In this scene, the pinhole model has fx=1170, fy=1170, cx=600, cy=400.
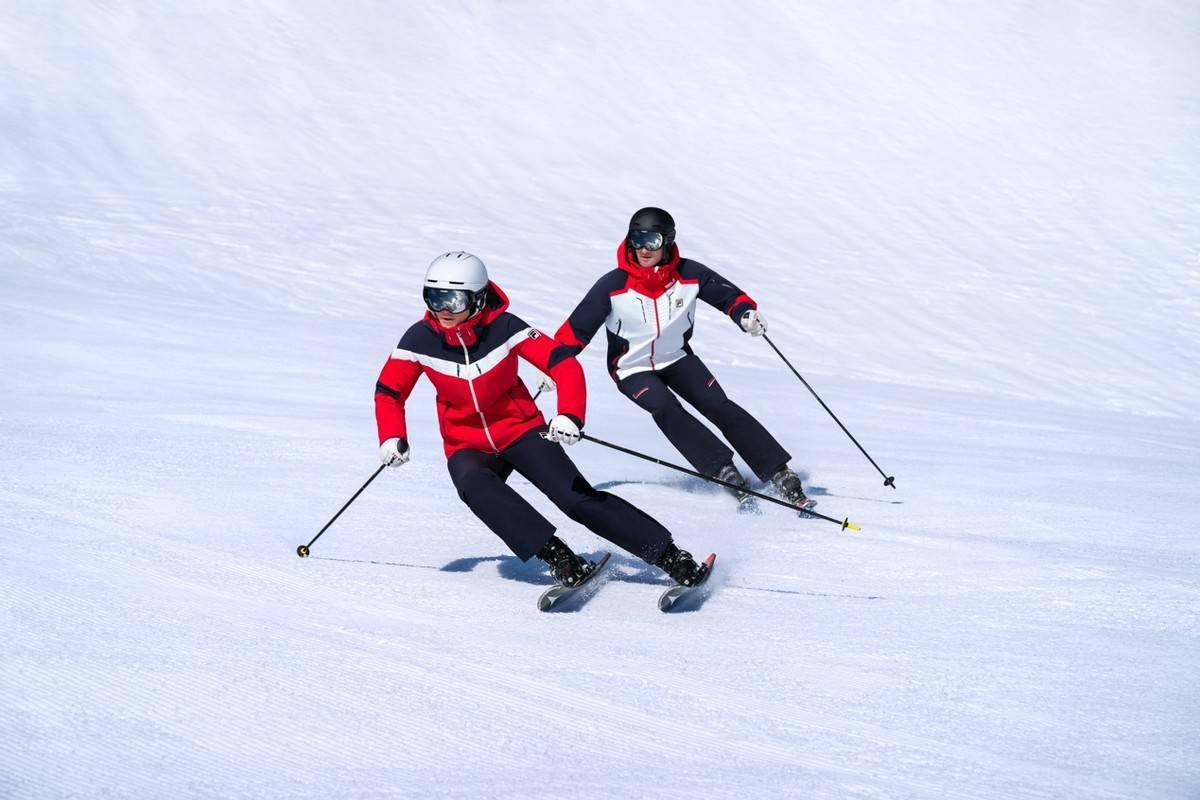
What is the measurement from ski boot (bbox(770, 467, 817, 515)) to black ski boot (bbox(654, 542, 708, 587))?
1.73m

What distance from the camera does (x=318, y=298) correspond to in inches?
530

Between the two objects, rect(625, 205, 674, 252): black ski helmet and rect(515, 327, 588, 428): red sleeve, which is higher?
rect(625, 205, 674, 252): black ski helmet

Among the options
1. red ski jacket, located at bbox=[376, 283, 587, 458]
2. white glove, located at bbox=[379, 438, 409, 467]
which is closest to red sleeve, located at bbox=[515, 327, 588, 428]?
red ski jacket, located at bbox=[376, 283, 587, 458]

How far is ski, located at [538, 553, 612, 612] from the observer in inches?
184

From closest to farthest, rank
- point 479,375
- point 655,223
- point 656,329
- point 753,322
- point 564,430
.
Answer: point 564,430 < point 479,375 < point 655,223 < point 656,329 < point 753,322

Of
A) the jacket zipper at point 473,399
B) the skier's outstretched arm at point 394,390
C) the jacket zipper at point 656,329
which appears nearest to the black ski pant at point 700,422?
the jacket zipper at point 656,329

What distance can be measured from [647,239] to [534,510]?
1998 mm

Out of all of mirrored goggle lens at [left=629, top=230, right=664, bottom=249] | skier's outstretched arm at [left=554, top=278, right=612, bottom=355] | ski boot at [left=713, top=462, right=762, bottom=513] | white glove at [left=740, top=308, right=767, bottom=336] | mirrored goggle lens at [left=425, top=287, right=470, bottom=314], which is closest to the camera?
mirrored goggle lens at [left=425, top=287, right=470, bottom=314]

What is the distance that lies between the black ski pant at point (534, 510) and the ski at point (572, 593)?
0.17m

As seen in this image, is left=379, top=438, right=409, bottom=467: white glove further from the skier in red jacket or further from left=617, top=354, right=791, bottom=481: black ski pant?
left=617, top=354, right=791, bottom=481: black ski pant

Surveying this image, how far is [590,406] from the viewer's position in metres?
9.62

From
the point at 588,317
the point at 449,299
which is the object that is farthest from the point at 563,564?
the point at 588,317

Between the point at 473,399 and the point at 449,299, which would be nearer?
the point at 449,299

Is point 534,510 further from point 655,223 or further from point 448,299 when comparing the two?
point 655,223
